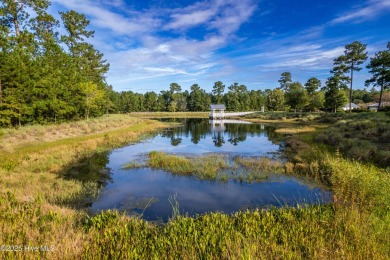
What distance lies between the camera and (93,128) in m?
29.2

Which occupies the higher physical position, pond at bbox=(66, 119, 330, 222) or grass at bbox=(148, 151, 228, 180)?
grass at bbox=(148, 151, 228, 180)

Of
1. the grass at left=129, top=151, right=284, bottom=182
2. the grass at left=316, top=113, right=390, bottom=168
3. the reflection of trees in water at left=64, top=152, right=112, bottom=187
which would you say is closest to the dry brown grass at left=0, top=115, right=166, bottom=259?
the reflection of trees in water at left=64, top=152, right=112, bottom=187

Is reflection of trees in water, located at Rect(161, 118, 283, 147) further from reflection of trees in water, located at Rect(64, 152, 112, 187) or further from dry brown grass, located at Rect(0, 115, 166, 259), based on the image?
reflection of trees in water, located at Rect(64, 152, 112, 187)

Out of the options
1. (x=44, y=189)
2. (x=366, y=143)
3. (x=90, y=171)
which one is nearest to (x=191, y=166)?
(x=90, y=171)

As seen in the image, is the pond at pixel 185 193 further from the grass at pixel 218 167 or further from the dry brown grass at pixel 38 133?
the dry brown grass at pixel 38 133

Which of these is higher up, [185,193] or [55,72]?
[55,72]

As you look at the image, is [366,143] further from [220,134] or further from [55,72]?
[55,72]

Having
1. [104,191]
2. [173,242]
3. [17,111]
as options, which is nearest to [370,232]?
[173,242]

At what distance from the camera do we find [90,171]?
14234 millimetres

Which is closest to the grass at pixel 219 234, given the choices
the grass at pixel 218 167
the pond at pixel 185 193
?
the pond at pixel 185 193

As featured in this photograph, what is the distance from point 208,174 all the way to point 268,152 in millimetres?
9202

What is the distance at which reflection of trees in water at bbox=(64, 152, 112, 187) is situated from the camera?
41.7 feet

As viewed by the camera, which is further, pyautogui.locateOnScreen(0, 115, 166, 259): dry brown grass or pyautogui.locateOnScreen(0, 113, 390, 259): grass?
pyautogui.locateOnScreen(0, 115, 166, 259): dry brown grass

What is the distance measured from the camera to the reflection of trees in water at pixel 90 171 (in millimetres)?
12719
